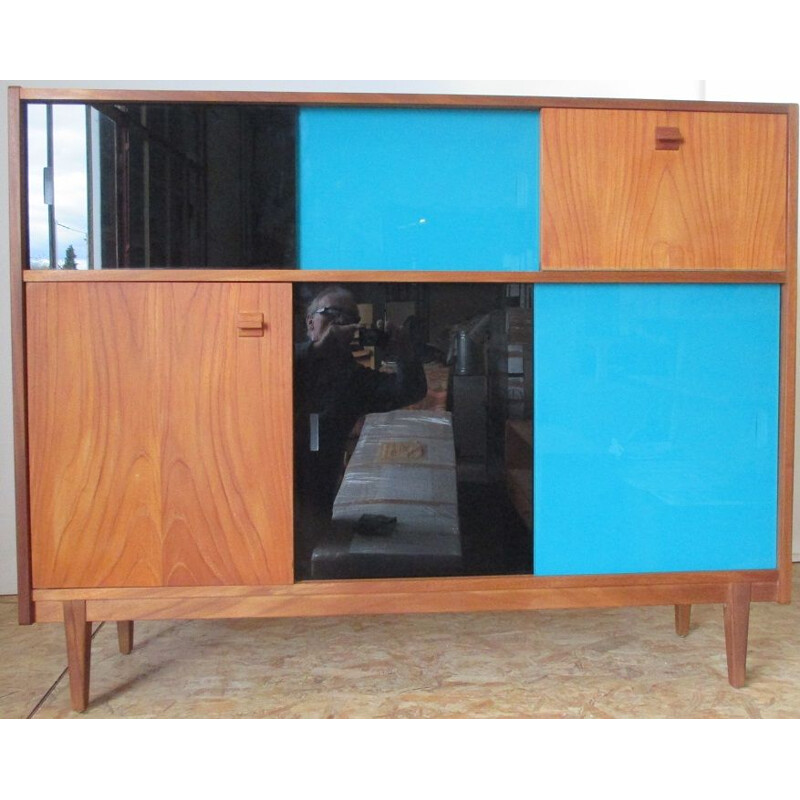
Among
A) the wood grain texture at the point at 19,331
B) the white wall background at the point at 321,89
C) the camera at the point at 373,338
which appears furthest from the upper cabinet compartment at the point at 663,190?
the wood grain texture at the point at 19,331

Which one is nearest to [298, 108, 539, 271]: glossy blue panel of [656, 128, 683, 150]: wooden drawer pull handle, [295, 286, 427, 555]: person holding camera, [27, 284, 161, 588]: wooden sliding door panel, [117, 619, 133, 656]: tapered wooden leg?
[295, 286, 427, 555]: person holding camera

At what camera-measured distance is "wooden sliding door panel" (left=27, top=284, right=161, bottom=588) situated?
1.60m

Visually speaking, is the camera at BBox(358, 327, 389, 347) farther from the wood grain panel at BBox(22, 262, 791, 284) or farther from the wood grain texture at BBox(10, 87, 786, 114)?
the wood grain texture at BBox(10, 87, 786, 114)

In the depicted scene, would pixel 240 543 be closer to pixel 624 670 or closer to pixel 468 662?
pixel 468 662

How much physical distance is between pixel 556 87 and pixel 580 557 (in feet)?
4.99

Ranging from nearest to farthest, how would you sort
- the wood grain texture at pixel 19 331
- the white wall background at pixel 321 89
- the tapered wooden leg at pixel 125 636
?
the wood grain texture at pixel 19 331, the tapered wooden leg at pixel 125 636, the white wall background at pixel 321 89

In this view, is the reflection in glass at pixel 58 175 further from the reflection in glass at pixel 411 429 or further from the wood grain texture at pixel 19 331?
the reflection in glass at pixel 411 429

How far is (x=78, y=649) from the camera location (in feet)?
5.47

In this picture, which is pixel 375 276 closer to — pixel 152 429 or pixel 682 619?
pixel 152 429

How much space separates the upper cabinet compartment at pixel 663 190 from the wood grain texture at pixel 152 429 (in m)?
0.60

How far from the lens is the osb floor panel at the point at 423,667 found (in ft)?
5.72

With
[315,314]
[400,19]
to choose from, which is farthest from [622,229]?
[400,19]

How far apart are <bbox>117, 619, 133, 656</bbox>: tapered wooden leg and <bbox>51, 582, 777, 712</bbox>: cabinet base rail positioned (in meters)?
0.30

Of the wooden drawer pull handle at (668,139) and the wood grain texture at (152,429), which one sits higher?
the wooden drawer pull handle at (668,139)
